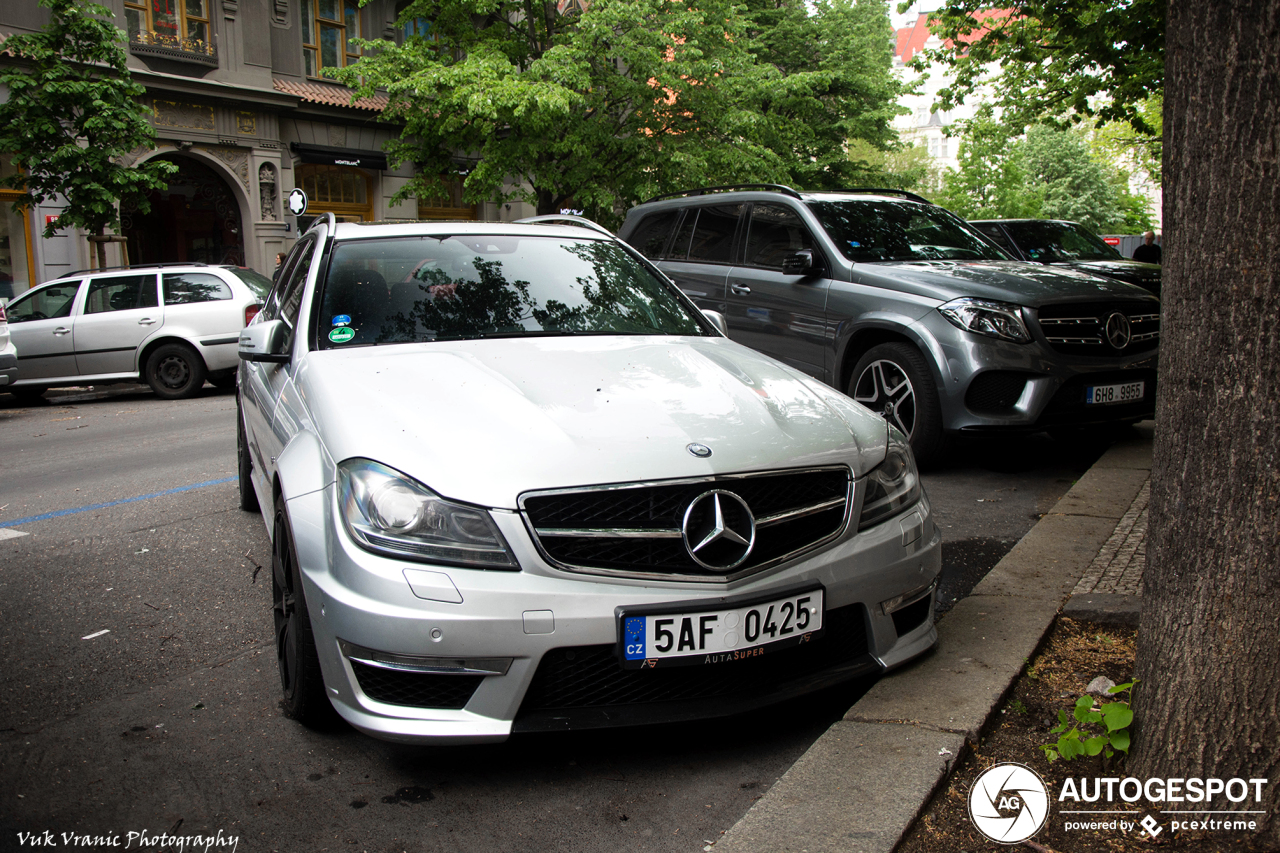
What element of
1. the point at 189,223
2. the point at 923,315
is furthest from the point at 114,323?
the point at 923,315

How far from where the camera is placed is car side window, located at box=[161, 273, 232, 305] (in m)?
13.3

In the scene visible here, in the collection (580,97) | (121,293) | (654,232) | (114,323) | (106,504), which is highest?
(580,97)

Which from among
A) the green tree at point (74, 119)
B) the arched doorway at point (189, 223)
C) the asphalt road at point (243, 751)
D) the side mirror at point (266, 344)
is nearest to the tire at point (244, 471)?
the asphalt road at point (243, 751)

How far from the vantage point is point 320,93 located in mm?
24094

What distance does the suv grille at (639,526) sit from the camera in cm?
261

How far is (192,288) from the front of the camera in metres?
13.4

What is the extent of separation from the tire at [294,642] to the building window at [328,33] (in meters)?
23.6

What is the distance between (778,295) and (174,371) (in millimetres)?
9223

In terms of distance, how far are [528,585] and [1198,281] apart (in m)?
1.70

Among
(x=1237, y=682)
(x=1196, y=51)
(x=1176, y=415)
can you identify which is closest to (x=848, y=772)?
(x=1237, y=682)

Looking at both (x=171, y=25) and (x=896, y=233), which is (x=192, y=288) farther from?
(x=171, y=25)

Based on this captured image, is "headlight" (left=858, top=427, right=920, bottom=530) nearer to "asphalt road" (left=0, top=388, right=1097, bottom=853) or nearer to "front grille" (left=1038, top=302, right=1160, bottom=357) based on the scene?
"asphalt road" (left=0, top=388, right=1097, bottom=853)

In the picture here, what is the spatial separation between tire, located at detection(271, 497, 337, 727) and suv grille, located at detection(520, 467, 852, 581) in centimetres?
79

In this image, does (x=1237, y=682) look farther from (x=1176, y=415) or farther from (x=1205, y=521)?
(x=1176, y=415)
